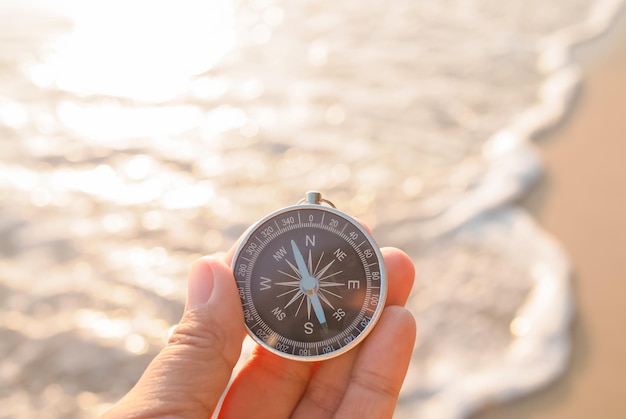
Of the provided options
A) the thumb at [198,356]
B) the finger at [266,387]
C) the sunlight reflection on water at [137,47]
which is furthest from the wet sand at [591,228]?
the sunlight reflection on water at [137,47]

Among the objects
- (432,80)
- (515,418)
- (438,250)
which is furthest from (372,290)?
(432,80)

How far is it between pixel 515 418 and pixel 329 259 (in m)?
2.27

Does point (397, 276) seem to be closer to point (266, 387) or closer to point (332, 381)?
point (332, 381)

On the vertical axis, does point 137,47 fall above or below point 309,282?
above

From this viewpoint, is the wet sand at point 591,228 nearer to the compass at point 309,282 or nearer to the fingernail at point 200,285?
the compass at point 309,282

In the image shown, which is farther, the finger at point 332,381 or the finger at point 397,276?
the finger at point 397,276

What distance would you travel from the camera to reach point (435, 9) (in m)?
11.5

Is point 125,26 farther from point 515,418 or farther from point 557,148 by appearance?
point 515,418

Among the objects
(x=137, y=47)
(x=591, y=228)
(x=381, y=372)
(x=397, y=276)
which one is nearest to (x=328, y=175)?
(x=591, y=228)

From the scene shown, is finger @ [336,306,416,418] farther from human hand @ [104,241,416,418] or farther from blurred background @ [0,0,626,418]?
blurred background @ [0,0,626,418]

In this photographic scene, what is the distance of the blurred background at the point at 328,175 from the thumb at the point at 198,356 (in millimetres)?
2066

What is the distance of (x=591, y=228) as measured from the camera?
6.08 meters

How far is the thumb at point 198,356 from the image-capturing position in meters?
2.80

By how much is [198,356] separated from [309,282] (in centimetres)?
73
